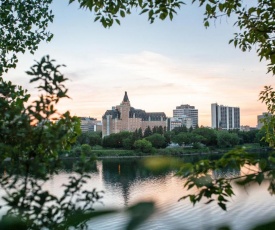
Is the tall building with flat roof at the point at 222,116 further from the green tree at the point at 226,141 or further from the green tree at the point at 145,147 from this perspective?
the green tree at the point at 145,147

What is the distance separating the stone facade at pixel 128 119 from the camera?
141m

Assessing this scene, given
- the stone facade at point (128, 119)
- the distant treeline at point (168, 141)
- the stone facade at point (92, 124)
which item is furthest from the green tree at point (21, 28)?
the stone facade at point (92, 124)

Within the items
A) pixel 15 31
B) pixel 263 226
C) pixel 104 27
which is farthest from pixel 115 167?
pixel 263 226

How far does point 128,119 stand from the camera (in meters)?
143

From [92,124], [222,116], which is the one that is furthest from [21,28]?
[222,116]

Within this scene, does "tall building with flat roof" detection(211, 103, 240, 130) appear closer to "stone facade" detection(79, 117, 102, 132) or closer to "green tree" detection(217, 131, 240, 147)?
"stone facade" detection(79, 117, 102, 132)

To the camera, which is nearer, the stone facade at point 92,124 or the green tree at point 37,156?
the green tree at point 37,156

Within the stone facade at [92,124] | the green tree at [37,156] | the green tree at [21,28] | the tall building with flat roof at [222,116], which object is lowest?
the green tree at [37,156]

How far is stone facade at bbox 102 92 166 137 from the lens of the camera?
141000 mm

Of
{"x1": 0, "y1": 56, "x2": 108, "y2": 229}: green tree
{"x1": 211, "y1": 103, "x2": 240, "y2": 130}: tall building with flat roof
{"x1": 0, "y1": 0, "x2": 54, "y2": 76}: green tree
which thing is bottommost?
{"x1": 0, "y1": 56, "x2": 108, "y2": 229}: green tree

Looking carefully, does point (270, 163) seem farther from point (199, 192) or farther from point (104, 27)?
point (104, 27)

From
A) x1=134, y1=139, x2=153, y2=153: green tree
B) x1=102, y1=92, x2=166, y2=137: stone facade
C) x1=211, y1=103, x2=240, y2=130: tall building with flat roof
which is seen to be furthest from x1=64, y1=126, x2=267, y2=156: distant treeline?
x1=211, y1=103, x2=240, y2=130: tall building with flat roof

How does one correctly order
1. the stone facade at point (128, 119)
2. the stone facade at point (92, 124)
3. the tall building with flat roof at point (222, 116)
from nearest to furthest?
the stone facade at point (128, 119) < the stone facade at point (92, 124) < the tall building with flat roof at point (222, 116)

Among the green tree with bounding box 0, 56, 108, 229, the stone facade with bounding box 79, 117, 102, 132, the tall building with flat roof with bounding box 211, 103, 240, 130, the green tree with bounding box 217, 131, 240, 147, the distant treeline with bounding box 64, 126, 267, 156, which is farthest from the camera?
the tall building with flat roof with bounding box 211, 103, 240, 130
